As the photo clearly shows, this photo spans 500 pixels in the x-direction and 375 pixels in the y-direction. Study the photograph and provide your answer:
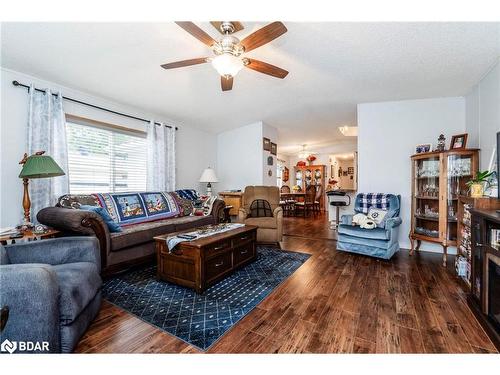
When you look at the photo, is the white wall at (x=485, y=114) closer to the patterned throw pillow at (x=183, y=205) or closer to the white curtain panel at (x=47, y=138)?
the patterned throw pillow at (x=183, y=205)

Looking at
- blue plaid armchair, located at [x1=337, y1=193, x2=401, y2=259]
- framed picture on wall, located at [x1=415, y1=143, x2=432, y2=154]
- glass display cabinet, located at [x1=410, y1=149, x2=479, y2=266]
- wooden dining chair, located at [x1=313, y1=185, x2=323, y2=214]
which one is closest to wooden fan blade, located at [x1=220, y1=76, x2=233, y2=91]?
blue plaid armchair, located at [x1=337, y1=193, x2=401, y2=259]

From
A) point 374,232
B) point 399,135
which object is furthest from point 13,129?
point 399,135

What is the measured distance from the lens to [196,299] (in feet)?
6.88

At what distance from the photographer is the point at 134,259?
9.25 ft

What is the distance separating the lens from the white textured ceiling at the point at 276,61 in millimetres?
2109

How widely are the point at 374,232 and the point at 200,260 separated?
7.80 feet

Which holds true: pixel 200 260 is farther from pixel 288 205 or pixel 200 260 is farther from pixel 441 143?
pixel 288 205

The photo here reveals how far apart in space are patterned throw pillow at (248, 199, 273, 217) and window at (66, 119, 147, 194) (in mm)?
2019

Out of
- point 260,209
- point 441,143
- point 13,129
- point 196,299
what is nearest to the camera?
point 196,299

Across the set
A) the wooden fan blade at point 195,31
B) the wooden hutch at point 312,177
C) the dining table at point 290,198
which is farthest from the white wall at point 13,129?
the wooden hutch at point 312,177
